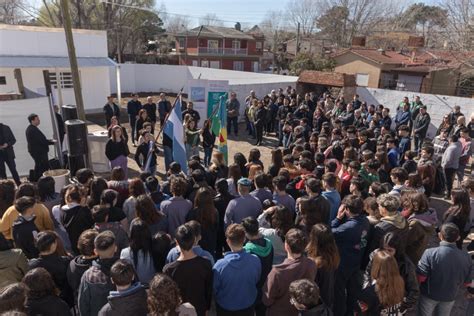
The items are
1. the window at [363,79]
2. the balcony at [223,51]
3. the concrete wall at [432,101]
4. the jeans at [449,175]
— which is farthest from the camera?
the balcony at [223,51]

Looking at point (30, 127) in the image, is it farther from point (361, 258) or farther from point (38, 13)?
point (38, 13)

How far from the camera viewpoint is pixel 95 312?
122 inches

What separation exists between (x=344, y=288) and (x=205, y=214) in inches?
71.8

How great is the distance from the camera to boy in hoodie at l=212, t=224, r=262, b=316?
329 cm

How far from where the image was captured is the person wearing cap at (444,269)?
11.8 ft

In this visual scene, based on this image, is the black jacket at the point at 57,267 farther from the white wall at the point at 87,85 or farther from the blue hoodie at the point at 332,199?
the white wall at the point at 87,85

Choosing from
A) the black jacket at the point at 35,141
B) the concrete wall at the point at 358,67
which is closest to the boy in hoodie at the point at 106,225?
the black jacket at the point at 35,141

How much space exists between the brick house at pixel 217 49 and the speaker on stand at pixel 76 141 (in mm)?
41230

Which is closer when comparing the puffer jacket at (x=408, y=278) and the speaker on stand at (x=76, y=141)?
the puffer jacket at (x=408, y=278)

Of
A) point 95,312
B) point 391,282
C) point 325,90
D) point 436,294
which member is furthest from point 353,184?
point 325,90

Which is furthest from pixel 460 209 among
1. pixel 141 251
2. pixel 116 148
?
pixel 116 148

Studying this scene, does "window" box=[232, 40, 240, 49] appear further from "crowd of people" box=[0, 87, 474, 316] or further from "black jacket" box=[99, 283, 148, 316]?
"black jacket" box=[99, 283, 148, 316]

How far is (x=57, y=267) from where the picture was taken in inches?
132

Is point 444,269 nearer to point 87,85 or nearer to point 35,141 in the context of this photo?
point 35,141
